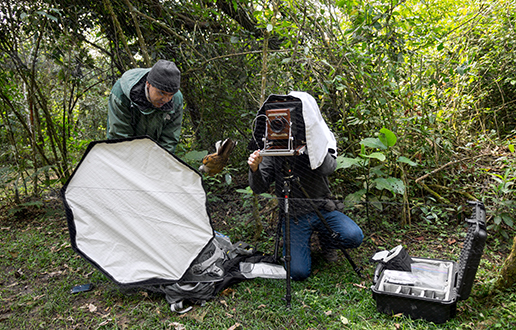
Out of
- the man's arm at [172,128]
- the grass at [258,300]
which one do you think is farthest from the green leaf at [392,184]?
the man's arm at [172,128]

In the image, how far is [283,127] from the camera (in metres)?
1.84

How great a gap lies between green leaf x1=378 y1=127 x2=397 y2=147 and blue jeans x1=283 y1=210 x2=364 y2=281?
717 mm

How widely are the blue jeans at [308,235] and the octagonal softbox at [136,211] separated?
632 millimetres

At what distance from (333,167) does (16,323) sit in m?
2.26

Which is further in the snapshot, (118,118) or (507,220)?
(507,220)

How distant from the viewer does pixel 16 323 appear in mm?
1962

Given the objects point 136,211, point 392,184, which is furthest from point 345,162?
point 136,211

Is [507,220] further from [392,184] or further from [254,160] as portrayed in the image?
[254,160]

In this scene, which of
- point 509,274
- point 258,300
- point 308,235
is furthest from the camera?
point 308,235

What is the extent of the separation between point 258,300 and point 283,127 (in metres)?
1.14

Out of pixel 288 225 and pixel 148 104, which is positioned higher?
pixel 148 104

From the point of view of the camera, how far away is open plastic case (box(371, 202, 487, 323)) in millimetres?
1577

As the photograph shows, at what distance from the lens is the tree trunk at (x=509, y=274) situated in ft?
5.56

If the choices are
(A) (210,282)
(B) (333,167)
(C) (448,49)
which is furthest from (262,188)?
(C) (448,49)
